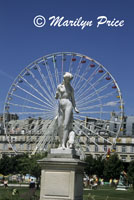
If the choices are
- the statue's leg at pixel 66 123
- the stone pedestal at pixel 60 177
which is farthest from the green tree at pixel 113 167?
the stone pedestal at pixel 60 177

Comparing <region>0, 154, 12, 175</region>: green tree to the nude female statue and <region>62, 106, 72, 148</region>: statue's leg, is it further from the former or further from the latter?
<region>62, 106, 72, 148</region>: statue's leg

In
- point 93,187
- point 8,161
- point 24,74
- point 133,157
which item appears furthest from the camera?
point 133,157

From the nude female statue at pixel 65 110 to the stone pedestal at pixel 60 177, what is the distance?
2.74ft

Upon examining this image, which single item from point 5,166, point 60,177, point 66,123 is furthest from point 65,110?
point 5,166

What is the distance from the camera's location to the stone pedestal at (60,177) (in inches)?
524

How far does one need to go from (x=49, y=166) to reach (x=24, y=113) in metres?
34.7

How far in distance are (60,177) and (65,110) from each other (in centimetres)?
247

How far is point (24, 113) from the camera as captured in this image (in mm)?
47906

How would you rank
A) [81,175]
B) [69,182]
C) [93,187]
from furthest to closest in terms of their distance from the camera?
[93,187] < [81,175] < [69,182]

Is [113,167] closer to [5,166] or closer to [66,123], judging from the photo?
[5,166]

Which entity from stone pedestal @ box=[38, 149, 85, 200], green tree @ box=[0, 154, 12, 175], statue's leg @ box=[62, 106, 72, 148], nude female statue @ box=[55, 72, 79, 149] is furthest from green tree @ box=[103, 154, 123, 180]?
stone pedestal @ box=[38, 149, 85, 200]

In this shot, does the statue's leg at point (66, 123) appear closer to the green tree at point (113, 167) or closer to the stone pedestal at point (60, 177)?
the stone pedestal at point (60, 177)

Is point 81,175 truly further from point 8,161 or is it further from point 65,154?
point 8,161

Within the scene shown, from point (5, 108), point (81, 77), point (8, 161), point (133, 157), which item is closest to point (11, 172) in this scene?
point (8, 161)
